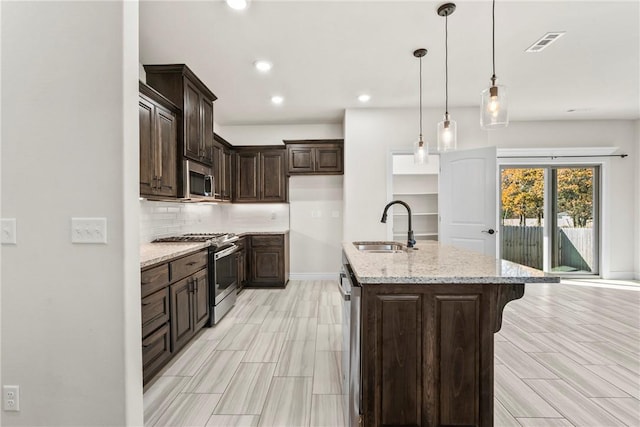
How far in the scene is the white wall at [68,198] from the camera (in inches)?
54.1

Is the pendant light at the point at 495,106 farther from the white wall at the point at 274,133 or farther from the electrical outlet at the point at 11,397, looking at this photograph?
the white wall at the point at 274,133

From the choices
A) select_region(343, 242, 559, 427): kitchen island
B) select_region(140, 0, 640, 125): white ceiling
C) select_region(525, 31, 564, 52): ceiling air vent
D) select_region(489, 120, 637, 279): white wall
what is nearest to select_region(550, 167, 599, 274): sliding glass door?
select_region(489, 120, 637, 279): white wall

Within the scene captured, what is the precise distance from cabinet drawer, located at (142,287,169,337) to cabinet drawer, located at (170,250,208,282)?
17 cm

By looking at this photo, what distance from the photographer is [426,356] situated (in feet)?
4.92

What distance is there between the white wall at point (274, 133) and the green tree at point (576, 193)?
404 centimetres

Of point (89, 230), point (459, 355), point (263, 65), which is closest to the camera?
point (89, 230)

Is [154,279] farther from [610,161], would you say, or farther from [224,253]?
[610,161]

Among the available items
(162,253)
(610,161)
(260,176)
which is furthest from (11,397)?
(610,161)

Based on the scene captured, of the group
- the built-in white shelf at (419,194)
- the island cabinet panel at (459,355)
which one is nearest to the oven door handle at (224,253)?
the island cabinet panel at (459,355)

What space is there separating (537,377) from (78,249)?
3.02 m

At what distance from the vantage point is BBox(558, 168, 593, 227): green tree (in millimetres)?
5309

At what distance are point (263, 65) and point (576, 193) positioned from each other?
570 centimetres

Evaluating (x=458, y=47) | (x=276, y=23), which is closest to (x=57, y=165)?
(x=276, y=23)

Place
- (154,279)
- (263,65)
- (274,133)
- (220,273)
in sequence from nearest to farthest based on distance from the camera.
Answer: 1. (154,279)
2. (263,65)
3. (220,273)
4. (274,133)
